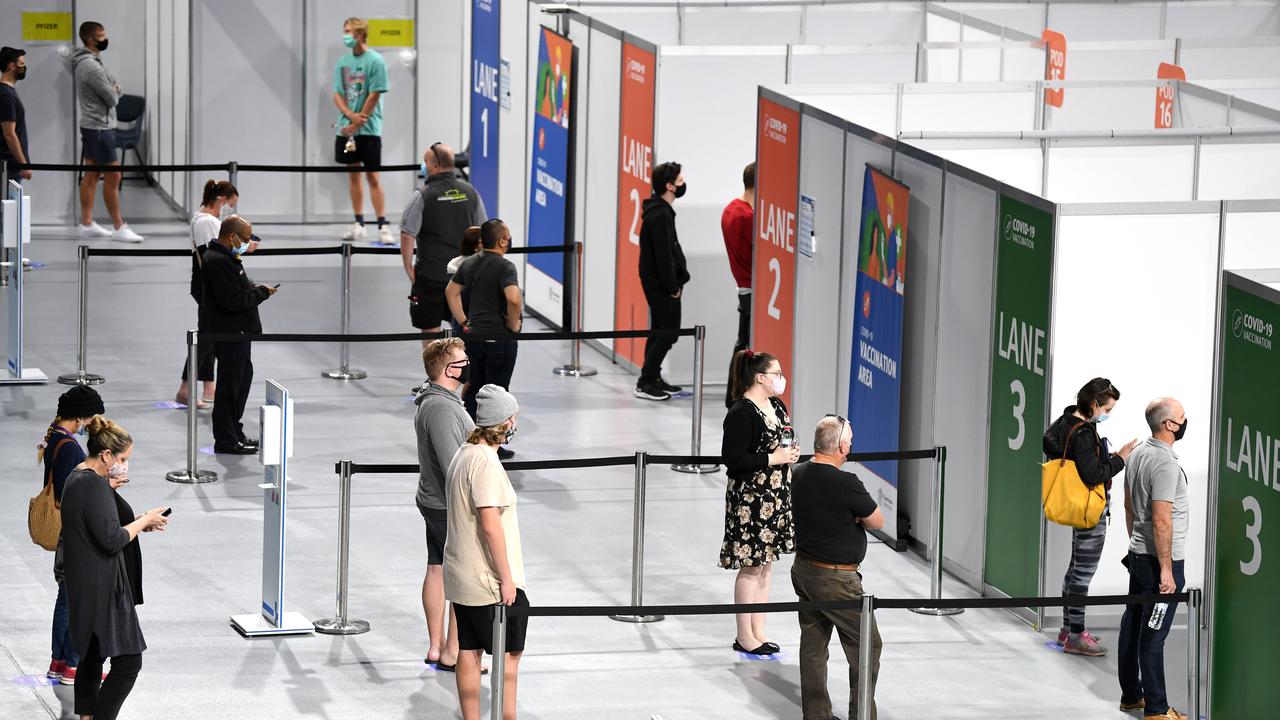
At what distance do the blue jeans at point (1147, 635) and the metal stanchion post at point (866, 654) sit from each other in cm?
136

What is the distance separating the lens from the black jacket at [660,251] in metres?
14.3

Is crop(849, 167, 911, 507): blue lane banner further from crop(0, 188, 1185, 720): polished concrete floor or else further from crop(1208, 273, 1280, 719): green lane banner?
crop(1208, 273, 1280, 719): green lane banner

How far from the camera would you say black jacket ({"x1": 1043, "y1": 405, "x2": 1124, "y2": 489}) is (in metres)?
9.34

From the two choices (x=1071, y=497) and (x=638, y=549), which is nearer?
(x=1071, y=497)

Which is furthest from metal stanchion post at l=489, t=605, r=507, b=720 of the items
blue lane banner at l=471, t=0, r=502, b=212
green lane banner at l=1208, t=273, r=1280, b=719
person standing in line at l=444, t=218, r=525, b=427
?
blue lane banner at l=471, t=0, r=502, b=212

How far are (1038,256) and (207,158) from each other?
43.4ft

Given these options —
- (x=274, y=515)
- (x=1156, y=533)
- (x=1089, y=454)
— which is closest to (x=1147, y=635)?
(x=1156, y=533)

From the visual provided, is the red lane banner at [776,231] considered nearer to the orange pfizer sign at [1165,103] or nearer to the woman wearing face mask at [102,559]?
the orange pfizer sign at [1165,103]

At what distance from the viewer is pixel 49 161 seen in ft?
70.9

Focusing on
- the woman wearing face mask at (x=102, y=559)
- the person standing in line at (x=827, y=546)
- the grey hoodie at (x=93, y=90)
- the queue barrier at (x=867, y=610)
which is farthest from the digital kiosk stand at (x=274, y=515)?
the grey hoodie at (x=93, y=90)

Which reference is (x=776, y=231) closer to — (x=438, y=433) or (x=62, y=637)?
(x=438, y=433)

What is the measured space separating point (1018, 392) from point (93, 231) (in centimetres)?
1299

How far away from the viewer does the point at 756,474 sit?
9312 mm

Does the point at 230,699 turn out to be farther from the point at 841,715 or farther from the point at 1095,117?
the point at 1095,117
